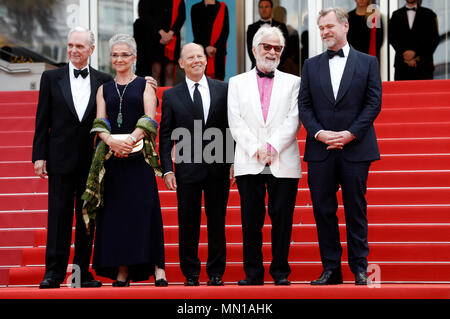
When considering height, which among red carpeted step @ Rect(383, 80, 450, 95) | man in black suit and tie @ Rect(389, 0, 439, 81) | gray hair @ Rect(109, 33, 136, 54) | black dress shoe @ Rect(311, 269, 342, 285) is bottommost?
black dress shoe @ Rect(311, 269, 342, 285)

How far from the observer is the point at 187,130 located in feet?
17.1

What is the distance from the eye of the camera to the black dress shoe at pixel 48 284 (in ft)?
16.3

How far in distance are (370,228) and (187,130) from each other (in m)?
1.79

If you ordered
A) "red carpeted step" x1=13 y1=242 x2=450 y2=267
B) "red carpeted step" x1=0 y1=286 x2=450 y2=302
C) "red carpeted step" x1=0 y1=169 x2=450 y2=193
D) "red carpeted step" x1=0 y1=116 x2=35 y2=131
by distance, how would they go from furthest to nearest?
"red carpeted step" x1=0 y1=116 x2=35 y2=131 < "red carpeted step" x1=0 y1=169 x2=450 y2=193 < "red carpeted step" x1=13 y1=242 x2=450 y2=267 < "red carpeted step" x1=0 y1=286 x2=450 y2=302

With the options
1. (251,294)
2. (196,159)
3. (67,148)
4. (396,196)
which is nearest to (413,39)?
(396,196)

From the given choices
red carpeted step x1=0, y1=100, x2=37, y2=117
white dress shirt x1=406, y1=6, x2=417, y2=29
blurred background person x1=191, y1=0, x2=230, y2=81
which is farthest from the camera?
blurred background person x1=191, y1=0, x2=230, y2=81

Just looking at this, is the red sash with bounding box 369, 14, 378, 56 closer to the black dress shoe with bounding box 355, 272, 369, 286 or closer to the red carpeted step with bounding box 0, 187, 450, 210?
the red carpeted step with bounding box 0, 187, 450, 210

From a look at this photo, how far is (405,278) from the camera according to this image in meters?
5.62

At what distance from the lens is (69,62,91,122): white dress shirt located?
5262mm

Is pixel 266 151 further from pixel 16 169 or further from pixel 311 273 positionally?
pixel 16 169

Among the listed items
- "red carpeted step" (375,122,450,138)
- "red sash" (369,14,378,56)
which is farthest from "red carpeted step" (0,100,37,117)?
"red sash" (369,14,378,56)

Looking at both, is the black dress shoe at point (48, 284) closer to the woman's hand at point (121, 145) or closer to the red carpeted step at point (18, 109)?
the woman's hand at point (121, 145)

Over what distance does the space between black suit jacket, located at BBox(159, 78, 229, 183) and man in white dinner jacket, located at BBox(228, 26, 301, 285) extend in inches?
5.2

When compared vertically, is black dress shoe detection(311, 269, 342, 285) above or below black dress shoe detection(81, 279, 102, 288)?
above
